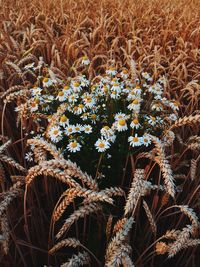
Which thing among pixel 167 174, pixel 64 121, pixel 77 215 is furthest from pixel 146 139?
pixel 77 215

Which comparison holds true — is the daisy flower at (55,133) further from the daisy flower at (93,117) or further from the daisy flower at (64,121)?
the daisy flower at (93,117)

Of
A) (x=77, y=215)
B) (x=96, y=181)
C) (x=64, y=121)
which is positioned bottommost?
(x=96, y=181)

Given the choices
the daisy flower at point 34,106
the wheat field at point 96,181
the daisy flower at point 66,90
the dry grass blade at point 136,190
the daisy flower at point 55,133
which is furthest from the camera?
the daisy flower at point 66,90

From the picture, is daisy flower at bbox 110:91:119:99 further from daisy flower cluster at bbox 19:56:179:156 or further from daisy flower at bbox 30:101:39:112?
daisy flower at bbox 30:101:39:112

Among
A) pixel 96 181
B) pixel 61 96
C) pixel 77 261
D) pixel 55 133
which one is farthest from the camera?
pixel 61 96

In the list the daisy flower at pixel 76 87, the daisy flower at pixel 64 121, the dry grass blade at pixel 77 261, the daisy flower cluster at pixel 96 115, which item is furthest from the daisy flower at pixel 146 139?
the dry grass blade at pixel 77 261

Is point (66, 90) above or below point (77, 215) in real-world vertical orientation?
above

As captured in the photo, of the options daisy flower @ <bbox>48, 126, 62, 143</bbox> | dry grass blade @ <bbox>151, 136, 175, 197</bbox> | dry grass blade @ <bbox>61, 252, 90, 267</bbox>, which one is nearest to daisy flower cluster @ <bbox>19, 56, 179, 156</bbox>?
daisy flower @ <bbox>48, 126, 62, 143</bbox>

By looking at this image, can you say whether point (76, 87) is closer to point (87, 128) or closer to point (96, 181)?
point (87, 128)

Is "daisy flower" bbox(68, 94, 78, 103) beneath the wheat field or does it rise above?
above

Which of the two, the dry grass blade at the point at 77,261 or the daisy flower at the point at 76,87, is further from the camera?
the daisy flower at the point at 76,87

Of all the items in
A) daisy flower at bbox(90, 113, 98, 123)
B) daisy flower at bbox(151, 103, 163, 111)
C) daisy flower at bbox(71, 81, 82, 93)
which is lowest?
daisy flower at bbox(151, 103, 163, 111)

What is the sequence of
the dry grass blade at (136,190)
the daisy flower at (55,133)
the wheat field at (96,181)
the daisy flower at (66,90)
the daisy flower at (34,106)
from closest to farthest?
the dry grass blade at (136,190) → the wheat field at (96,181) → the daisy flower at (55,133) → the daisy flower at (34,106) → the daisy flower at (66,90)

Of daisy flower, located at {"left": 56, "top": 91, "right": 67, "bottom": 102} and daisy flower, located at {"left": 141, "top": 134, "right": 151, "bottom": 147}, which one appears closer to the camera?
daisy flower, located at {"left": 141, "top": 134, "right": 151, "bottom": 147}
